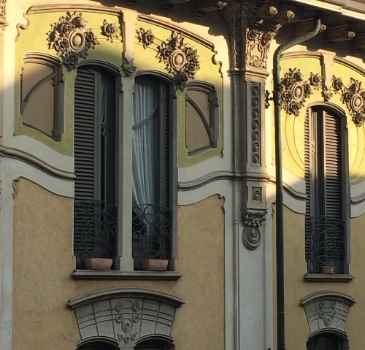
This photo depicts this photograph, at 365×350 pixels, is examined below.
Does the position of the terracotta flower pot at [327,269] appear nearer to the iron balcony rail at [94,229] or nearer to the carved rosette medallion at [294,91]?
the carved rosette medallion at [294,91]

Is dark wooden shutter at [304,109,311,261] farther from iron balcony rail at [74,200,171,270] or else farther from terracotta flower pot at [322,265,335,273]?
iron balcony rail at [74,200,171,270]

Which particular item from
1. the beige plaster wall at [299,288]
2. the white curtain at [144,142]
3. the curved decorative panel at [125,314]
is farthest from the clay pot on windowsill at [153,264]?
the beige plaster wall at [299,288]

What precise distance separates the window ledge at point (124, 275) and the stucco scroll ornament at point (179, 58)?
2.82m

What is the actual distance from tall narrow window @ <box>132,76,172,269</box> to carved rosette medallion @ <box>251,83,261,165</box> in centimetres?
151

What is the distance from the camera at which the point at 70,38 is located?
16.2 meters

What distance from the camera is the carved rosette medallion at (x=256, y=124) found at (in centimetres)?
1836

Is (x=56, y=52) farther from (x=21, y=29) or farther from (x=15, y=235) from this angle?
(x=15, y=235)

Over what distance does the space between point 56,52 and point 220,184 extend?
3526mm

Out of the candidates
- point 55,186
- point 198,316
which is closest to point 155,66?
point 55,186

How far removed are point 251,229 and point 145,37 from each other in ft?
11.3

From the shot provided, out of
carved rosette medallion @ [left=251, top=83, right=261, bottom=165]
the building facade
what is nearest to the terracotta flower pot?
the building facade

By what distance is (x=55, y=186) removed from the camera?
15930mm

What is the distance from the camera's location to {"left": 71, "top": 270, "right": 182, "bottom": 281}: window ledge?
16.0 meters

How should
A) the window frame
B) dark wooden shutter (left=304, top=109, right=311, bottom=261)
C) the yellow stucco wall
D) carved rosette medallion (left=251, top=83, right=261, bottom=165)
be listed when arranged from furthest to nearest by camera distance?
dark wooden shutter (left=304, top=109, right=311, bottom=261) → the yellow stucco wall → carved rosette medallion (left=251, top=83, right=261, bottom=165) → the window frame
